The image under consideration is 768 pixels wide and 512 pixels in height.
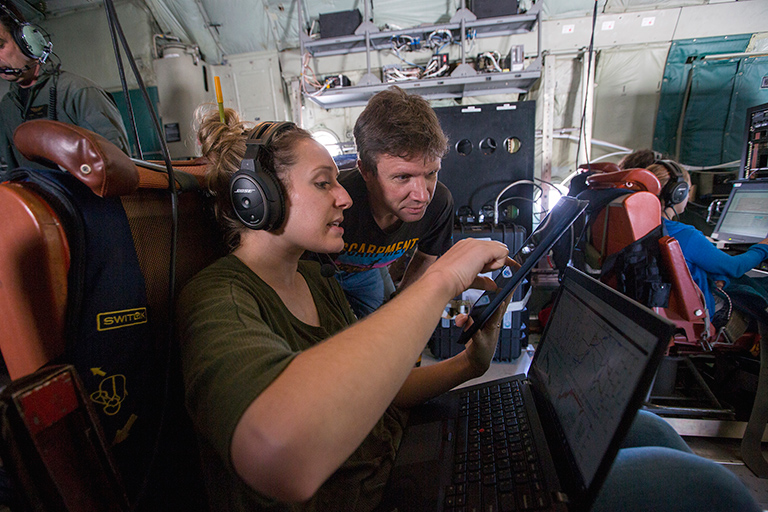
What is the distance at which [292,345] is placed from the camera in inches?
25.2

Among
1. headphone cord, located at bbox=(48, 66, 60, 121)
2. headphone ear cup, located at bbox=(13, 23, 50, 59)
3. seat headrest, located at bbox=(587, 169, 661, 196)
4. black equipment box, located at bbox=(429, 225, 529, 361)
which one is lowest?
black equipment box, located at bbox=(429, 225, 529, 361)

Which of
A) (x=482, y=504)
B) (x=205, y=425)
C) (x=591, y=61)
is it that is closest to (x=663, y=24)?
(x=591, y=61)

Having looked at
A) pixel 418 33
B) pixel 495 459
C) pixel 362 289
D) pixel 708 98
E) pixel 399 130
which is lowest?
pixel 362 289

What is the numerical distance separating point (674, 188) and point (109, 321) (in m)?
2.37

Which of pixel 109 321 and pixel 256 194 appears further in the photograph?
pixel 256 194

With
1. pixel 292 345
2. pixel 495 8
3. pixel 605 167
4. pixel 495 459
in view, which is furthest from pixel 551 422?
pixel 495 8

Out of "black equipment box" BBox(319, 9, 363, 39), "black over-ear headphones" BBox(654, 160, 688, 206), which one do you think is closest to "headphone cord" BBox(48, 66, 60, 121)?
"black equipment box" BBox(319, 9, 363, 39)

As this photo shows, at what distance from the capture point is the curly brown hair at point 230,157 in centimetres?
76

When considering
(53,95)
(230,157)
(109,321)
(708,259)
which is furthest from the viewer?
(708,259)

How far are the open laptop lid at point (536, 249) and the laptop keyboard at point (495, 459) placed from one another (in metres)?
0.17

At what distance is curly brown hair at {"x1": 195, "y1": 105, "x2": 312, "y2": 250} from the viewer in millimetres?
756

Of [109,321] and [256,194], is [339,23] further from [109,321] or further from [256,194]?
[109,321]

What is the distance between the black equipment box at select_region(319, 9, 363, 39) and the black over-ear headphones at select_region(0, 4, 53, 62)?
2.10 metres

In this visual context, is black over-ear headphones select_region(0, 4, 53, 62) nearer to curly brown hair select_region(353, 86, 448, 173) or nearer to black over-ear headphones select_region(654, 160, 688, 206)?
curly brown hair select_region(353, 86, 448, 173)
